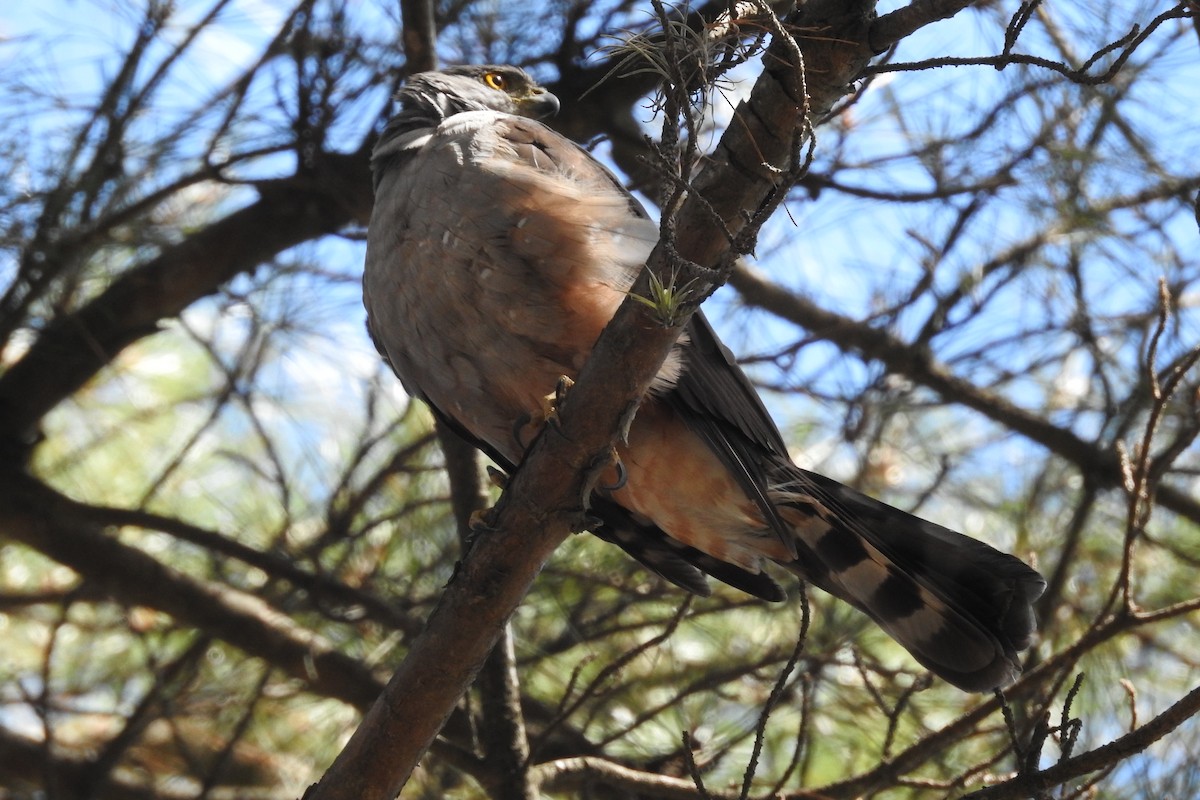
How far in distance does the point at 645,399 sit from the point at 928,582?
2.79 feet

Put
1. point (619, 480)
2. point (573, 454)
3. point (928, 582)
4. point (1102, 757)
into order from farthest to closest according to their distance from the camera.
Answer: point (619, 480) → point (928, 582) → point (573, 454) → point (1102, 757)

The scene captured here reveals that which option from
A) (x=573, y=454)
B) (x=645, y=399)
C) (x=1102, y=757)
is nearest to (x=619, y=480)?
(x=645, y=399)

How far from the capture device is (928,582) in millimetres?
2975

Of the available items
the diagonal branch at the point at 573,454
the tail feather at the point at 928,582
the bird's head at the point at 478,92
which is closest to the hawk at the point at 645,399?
the tail feather at the point at 928,582

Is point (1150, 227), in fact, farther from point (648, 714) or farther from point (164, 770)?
point (164, 770)

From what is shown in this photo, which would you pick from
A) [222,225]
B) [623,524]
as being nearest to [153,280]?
[222,225]

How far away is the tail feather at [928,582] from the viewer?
9.56 feet

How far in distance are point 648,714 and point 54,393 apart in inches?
100

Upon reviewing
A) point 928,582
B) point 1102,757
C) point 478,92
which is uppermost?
point 478,92

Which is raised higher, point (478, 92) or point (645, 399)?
point (478, 92)

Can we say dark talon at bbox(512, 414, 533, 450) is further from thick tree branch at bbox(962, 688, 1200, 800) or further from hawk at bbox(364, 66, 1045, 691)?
thick tree branch at bbox(962, 688, 1200, 800)

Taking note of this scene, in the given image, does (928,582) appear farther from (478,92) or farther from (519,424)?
(478,92)

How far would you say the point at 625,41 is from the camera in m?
2.08

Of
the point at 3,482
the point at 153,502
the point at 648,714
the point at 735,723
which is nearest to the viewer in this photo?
the point at 648,714
